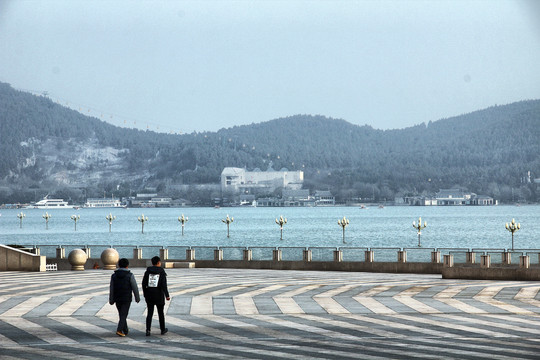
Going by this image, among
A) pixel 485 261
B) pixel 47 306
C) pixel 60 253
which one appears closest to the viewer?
pixel 47 306

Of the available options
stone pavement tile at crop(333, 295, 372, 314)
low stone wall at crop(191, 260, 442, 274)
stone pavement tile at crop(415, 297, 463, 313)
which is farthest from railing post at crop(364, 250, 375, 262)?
stone pavement tile at crop(415, 297, 463, 313)

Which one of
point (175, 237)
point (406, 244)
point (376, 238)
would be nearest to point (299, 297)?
point (406, 244)

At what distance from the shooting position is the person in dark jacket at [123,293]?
1923 cm

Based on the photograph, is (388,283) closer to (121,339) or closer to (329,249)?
(329,249)

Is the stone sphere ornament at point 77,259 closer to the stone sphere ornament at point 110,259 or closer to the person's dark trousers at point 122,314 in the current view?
the stone sphere ornament at point 110,259

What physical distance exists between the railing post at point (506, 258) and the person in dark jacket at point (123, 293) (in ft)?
87.6

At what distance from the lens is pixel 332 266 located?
44250 mm

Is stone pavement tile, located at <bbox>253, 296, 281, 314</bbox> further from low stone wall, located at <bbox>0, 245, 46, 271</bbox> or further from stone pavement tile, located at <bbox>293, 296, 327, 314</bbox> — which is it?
low stone wall, located at <bbox>0, 245, 46, 271</bbox>

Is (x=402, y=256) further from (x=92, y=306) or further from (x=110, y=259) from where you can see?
(x=92, y=306)

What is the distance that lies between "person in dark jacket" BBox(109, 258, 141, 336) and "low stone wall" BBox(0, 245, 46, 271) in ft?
74.6

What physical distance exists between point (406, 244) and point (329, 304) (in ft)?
349

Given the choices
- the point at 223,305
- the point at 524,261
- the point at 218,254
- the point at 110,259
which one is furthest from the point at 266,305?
the point at 218,254

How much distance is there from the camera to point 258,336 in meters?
19.3

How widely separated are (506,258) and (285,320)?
2257 centimetres
